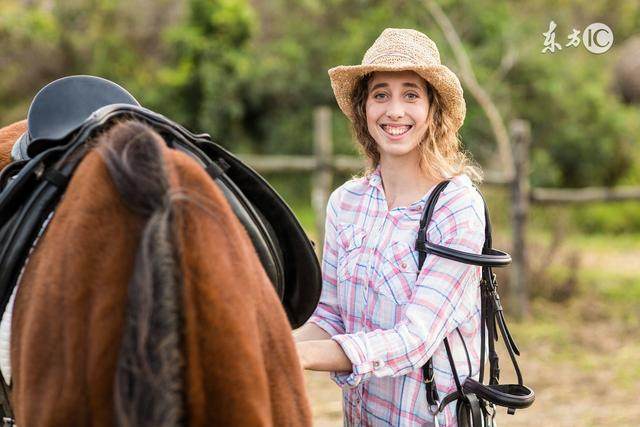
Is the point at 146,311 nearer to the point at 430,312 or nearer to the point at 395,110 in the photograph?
the point at 430,312

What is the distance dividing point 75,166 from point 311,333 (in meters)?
0.82

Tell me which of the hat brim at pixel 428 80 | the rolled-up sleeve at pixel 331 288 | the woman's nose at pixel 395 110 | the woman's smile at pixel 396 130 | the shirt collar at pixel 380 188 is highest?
the hat brim at pixel 428 80

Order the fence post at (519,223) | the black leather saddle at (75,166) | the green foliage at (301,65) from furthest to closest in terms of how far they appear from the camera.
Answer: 1. the green foliage at (301,65)
2. the fence post at (519,223)
3. the black leather saddle at (75,166)

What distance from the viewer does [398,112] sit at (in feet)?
5.86

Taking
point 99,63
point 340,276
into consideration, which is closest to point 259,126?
point 99,63

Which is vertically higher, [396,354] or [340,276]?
[340,276]

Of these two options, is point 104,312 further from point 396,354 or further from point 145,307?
point 396,354

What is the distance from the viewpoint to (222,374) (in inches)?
39.2

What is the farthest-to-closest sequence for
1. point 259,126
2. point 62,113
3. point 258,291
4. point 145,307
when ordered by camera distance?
point 259,126 < point 62,113 < point 258,291 < point 145,307

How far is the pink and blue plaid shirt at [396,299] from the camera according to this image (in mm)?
1611

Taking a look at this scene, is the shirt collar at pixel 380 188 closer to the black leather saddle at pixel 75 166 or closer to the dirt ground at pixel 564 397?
the black leather saddle at pixel 75 166

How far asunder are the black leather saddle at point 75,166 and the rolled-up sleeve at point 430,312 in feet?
0.52

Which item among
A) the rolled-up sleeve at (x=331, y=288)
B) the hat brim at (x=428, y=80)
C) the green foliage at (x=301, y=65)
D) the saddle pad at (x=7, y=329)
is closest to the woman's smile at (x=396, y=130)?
the hat brim at (x=428, y=80)

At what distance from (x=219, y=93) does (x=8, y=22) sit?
4037 mm
